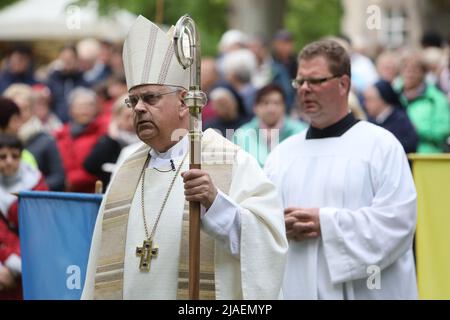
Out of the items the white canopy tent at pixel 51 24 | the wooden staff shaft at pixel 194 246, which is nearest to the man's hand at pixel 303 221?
the wooden staff shaft at pixel 194 246

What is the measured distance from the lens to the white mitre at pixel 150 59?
6355mm

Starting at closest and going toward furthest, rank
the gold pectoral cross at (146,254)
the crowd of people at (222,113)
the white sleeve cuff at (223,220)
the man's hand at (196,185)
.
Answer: the man's hand at (196,185), the white sleeve cuff at (223,220), the gold pectoral cross at (146,254), the crowd of people at (222,113)

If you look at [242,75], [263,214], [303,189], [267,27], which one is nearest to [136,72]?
[263,214]

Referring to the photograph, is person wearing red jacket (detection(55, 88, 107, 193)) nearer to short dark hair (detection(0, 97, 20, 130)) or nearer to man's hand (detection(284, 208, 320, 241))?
short dark hair (detection(0, 97, 20, 130))

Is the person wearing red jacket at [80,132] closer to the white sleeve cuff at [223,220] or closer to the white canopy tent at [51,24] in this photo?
the white sleeve cuff at [223,220]

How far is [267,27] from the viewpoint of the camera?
Answer: 21500 millimetres

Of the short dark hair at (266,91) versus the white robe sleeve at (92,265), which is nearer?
the white robe sleeve at (92,265)

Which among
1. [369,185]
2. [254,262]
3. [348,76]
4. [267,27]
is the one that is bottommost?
[254,262]

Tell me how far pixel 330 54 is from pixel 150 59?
1.64m

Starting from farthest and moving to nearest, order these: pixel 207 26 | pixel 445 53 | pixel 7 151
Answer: pixel 207 26, pixel 445 53, pixel 7 151

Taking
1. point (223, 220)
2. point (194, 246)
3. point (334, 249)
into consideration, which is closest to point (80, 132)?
point (334, 249)

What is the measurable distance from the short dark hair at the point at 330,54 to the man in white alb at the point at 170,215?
1405mm

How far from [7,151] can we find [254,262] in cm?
322

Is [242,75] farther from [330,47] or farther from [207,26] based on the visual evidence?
[207,26]
